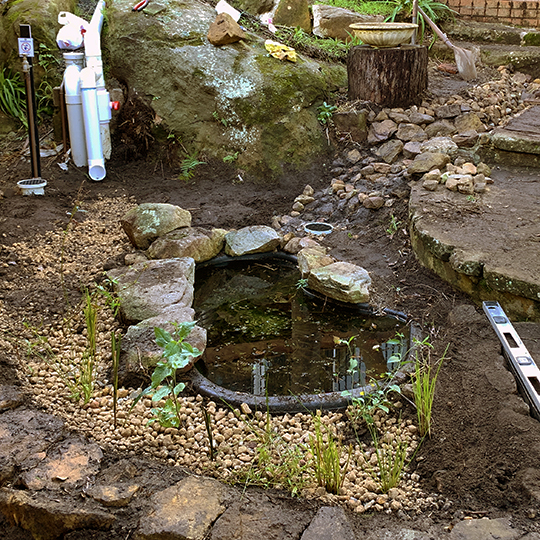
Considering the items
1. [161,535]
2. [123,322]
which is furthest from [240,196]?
[161,535]

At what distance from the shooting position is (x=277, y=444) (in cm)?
273

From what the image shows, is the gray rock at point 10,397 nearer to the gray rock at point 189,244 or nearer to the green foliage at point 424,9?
the gray rock at point 189,244

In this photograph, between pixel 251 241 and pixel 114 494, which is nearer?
pixel 114 494

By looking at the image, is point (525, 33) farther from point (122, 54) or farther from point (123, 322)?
point (123, 322)

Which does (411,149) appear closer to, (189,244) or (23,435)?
(189,244)

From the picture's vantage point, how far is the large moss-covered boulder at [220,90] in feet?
19.8

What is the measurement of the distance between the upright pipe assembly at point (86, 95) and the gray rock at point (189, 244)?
164 cm

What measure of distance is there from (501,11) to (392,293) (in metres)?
5.50

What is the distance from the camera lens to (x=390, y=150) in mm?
5652

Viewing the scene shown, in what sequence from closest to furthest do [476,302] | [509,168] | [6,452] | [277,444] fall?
[6,452]
[277,444]
[476,302]
[509,168]

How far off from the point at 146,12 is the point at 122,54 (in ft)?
1.71

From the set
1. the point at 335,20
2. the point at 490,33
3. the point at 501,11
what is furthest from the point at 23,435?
the point at 501,11

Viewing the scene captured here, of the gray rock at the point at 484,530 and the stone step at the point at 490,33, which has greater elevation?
the stone step at the point at 490,33

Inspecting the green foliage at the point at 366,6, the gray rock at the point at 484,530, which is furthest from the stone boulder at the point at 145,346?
the green foliage at the point at 366,6
